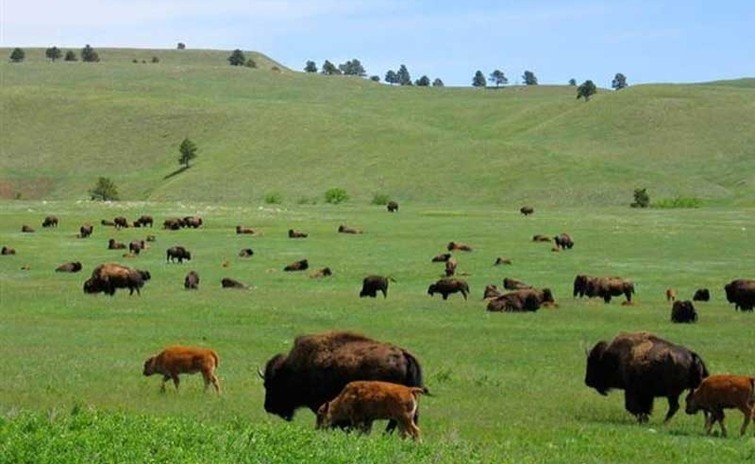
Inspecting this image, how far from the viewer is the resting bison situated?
39.1m

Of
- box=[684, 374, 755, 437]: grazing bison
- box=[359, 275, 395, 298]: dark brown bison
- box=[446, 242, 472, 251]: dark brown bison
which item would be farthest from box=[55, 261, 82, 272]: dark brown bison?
box=[684, 374, 755, 437]: grazing bison

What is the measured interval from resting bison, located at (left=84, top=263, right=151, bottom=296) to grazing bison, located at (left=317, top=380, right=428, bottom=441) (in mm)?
25295

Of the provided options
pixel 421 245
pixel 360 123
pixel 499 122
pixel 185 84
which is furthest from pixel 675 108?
pixel 421 245

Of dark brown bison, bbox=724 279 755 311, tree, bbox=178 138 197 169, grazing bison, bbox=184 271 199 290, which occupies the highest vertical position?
tree, bbox=178 138 197 169

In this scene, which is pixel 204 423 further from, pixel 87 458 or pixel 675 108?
pixel 675 108

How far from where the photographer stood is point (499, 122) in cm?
17388

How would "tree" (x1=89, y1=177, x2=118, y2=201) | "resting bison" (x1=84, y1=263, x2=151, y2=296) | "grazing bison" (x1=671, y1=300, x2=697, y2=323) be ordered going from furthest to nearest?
"tree" (x1=89, y1=177, x2=118, y2=201)
"resting bison" (x1=84, y1=263, x2=151, y2=296)
"grazing bison" (x1=671, y1=300, x2=697, y2=323)

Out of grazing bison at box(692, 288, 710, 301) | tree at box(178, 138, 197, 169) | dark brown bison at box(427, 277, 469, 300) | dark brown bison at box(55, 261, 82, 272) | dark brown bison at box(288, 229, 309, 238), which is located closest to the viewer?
grazing bison at box(692, 288, 710, 301)

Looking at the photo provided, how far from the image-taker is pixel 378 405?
47.9 ft

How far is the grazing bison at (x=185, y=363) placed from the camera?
20.2 m

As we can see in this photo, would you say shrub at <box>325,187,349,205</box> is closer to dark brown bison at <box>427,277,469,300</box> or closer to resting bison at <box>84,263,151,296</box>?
dark brown bison at <box>427,277,469,300</box>

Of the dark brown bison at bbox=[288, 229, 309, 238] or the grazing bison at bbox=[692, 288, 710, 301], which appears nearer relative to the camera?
the grazing bison at bbox=[692, 288, 710, 301]

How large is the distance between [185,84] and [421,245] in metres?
138

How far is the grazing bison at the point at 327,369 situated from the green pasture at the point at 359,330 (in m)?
0.65
